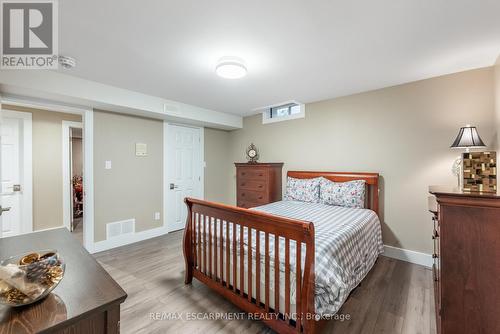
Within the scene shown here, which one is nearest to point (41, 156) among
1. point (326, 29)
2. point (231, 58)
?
point (231, 58)

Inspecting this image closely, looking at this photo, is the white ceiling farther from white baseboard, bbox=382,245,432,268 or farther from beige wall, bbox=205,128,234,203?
white baseboard, bbox=382,245,432,268

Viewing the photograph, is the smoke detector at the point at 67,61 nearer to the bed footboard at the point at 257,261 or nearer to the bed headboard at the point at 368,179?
the bed footboard at the point at 257,261

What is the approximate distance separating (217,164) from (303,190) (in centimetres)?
228

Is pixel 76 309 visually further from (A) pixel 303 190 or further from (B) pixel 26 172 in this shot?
(B) pixel 26 172

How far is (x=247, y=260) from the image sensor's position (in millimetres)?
1732

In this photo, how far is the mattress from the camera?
143cm

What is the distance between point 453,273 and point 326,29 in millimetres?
1884

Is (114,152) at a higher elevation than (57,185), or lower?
higher

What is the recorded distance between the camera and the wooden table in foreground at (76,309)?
0.67m

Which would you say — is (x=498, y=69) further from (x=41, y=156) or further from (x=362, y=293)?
(x=41, y=156)

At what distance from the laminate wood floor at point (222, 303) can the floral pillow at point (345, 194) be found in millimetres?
838


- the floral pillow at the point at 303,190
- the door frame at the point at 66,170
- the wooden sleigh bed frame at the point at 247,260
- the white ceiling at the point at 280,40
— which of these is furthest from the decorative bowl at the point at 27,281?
the door frame at the point at 66,170

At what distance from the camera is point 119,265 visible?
8.82 ft

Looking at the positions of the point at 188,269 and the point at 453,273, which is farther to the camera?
the point at 188,269
